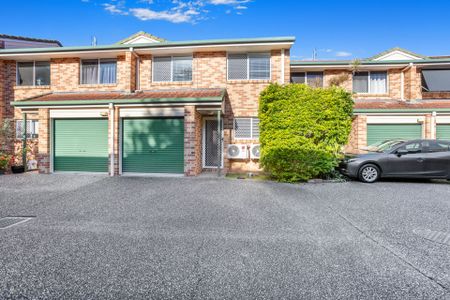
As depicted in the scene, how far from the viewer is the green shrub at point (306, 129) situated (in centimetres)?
789

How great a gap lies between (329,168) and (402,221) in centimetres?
371

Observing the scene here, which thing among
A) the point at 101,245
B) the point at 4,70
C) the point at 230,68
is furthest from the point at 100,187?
the point at 4,70

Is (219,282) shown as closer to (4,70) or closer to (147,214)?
(147,214)

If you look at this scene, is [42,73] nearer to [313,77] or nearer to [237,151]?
[237,151]

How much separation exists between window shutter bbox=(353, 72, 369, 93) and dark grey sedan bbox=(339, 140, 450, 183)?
6152mm

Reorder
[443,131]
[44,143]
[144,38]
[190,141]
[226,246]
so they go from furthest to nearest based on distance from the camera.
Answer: [144,38], [443,131], [44,143], [190,141], [226,246]

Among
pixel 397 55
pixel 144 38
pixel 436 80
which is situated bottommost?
pixel 436 80

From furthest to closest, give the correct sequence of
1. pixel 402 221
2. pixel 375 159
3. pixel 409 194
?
pixel 375 159
pixel 409 194
pixel 402 221

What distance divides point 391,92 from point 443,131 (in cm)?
320

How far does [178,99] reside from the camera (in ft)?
29.2

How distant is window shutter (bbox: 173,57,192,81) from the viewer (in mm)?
→ 11188

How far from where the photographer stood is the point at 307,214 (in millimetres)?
4832

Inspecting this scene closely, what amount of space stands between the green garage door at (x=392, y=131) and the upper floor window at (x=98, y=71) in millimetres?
12957

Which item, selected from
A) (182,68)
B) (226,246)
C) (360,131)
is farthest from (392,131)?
(226,246)
